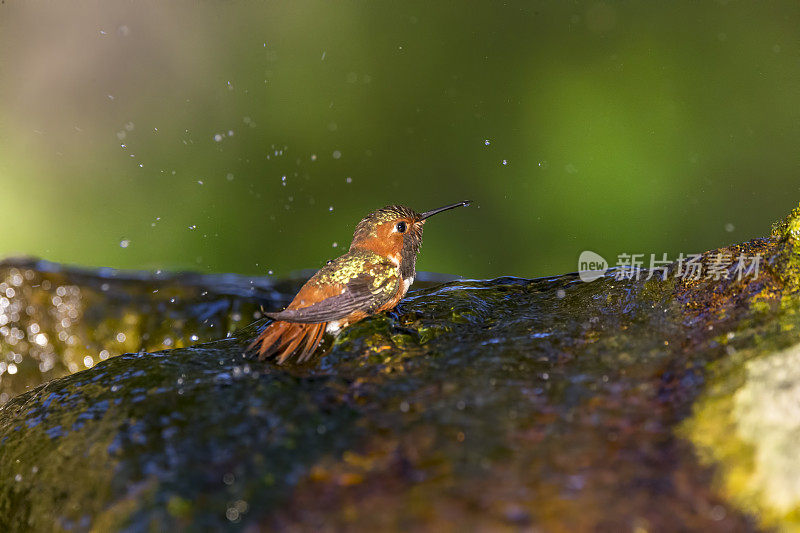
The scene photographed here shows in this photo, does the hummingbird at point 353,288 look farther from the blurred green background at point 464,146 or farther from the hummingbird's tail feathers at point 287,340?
the blurred green background at point 464,146

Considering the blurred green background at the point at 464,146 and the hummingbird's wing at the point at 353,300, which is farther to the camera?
the blurred green background at the point at 464,146

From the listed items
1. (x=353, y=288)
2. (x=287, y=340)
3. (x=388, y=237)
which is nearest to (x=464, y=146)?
(x=388, y=237)

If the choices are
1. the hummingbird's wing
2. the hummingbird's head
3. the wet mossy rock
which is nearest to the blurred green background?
the hummingbird's head

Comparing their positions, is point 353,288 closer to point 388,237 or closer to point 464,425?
point 388,237

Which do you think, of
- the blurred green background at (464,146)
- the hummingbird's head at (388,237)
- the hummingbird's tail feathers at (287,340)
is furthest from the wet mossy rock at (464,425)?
the blurred green background at (464,146)

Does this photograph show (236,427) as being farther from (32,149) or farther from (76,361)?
(32,149)

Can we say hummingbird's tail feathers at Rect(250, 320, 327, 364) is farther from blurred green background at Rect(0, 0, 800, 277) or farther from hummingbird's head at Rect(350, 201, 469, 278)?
blurred green background at Rect(0, 0, 800, 277)
